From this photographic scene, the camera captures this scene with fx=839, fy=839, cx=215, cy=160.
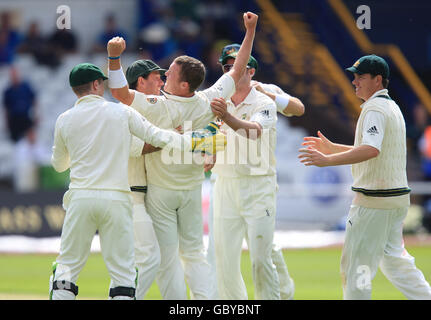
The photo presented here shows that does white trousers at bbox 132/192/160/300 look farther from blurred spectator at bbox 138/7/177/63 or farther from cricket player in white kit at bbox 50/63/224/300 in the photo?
blurred spectator at bbox 138/7/177/63

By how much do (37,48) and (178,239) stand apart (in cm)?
1407

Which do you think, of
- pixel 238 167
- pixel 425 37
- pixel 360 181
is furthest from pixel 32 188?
pixel 425 37

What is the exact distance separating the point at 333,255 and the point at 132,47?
9183 mm

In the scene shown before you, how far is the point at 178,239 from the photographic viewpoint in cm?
729

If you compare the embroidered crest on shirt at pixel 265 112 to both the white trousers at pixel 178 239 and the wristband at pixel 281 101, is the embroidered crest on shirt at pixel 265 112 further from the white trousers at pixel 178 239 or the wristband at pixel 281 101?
the white trousers at pixel 178 239

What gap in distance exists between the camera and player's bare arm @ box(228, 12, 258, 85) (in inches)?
284

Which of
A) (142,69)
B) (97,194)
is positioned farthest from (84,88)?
(142,69)

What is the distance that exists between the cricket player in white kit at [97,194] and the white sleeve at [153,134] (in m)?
0.02

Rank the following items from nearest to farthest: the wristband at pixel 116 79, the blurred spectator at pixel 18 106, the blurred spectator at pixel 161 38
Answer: the wristband at pixel 116 79 < the blurred spectator at pixel 18 106 < the blurred spectator at pixel 161 38

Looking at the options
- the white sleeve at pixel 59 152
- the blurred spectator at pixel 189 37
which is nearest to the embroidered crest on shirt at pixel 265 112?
the white sleeve at pixel 59 152

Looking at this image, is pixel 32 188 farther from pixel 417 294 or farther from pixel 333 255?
pixel 417 294

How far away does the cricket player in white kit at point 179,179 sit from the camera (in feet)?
23.2
